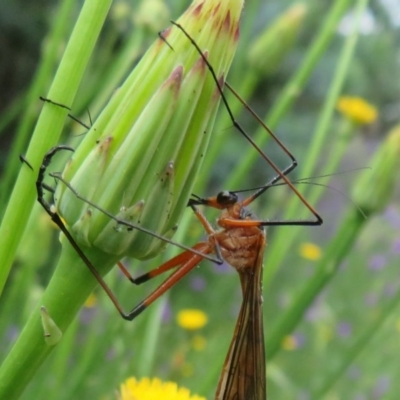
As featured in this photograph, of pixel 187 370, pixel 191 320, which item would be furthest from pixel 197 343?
pixel 191 320

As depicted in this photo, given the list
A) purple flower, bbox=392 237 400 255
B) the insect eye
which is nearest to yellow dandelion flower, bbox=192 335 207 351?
purple flower, bbox=392 237 400 255

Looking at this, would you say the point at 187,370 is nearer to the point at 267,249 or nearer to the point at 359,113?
the point at 267,249

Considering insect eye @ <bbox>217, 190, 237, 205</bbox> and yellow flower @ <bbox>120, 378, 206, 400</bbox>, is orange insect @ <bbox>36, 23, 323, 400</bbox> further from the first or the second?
yellow flower @ <bbox>120, 378, 206, 400</bbox>

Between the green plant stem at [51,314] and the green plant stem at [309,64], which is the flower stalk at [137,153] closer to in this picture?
the green plant stem at [51,314]

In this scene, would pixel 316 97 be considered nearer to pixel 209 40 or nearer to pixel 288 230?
pixel 288 230

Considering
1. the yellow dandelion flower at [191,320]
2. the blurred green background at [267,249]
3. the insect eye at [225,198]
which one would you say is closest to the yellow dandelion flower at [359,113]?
the blurred green background at [267,249]

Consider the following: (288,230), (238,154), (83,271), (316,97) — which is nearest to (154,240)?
(83,271)

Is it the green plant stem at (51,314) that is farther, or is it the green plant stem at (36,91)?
the green plant stem at (36,91)
